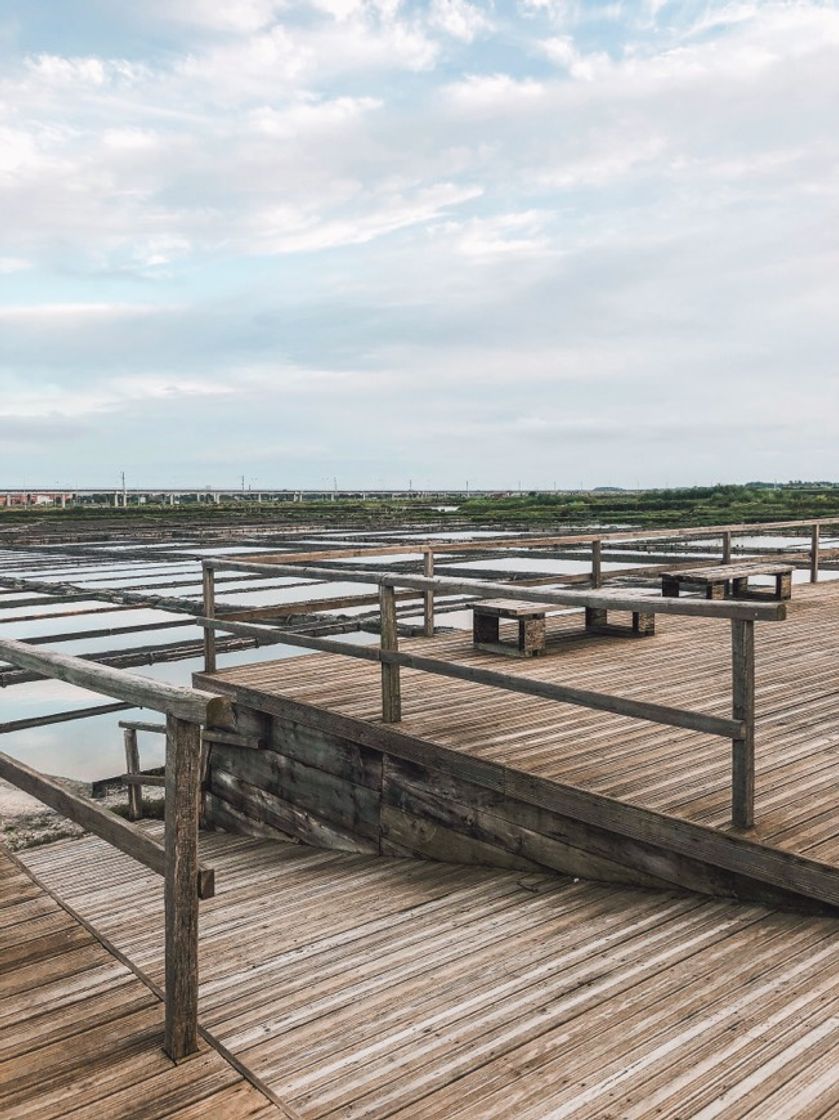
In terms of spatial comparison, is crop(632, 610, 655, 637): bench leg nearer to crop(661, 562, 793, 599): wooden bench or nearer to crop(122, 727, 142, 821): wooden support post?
crop(661, 562, 793, 599): wooden bench

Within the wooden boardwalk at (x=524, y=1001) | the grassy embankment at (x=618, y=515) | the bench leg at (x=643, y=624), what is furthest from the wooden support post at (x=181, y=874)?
the grassy embankment at (x=618, y=515)

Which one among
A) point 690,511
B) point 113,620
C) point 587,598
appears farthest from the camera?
point 690,511

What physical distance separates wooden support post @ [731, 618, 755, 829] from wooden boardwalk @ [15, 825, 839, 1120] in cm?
45

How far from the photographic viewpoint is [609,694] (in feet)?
17.3

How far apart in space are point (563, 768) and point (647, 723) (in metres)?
1.23

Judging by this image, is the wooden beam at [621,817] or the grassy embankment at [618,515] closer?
the wooden beam at [621,817]

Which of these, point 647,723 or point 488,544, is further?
point 488,544

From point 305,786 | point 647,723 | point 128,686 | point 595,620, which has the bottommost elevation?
point 305,786

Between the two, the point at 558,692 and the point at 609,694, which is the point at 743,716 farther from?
the point at 609,694

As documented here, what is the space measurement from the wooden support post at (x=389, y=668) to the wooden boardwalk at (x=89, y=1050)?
2.99 meters

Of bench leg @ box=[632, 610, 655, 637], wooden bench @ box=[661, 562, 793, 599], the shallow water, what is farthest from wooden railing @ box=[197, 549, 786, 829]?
wooden bench @ box=[661, 562, 793, 599]

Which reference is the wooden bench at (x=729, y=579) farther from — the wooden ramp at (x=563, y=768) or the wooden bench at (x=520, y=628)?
the wooden bench at (x=520, y=628)

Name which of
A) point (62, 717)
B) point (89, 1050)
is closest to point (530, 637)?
point (89, 1050)

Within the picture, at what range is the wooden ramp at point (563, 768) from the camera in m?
4.20
